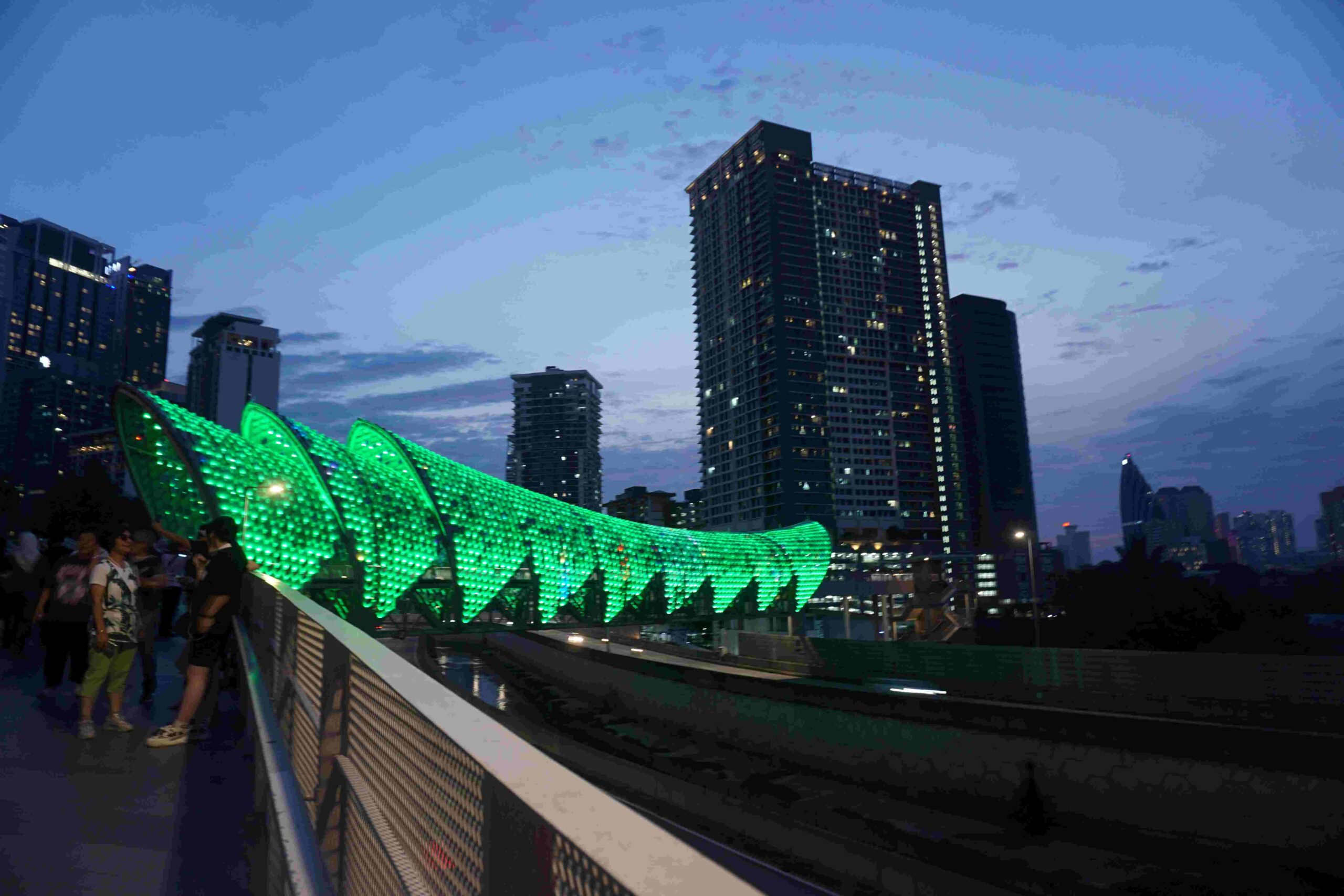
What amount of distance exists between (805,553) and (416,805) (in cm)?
6600

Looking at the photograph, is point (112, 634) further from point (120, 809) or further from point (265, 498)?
point (265, 498)

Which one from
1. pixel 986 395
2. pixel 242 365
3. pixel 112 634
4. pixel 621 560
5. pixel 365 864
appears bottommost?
pixel 365 864

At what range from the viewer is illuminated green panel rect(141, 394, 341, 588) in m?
25.1

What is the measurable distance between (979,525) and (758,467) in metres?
78.5

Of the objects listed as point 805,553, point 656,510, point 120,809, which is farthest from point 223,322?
point 120,809

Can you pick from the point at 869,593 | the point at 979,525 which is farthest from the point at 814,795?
the point at 979,525

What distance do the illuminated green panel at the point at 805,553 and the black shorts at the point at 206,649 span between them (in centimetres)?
5914

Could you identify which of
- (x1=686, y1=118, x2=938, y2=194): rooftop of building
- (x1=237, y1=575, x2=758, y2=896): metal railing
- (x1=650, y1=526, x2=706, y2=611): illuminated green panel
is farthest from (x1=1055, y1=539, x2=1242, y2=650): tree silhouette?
(x1=686, y1=118, x2=938, y2=194): rooftop of building

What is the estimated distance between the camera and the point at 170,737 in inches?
244

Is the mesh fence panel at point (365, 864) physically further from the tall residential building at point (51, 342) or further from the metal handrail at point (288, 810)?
the tall residential building at point (51, 342)

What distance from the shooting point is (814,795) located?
1570cm

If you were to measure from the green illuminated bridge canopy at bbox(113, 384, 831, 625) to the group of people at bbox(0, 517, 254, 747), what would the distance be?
16526mm

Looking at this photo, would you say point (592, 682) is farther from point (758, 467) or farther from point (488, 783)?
point (758, 467)

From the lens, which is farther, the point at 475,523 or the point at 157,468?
the point at 475,523
